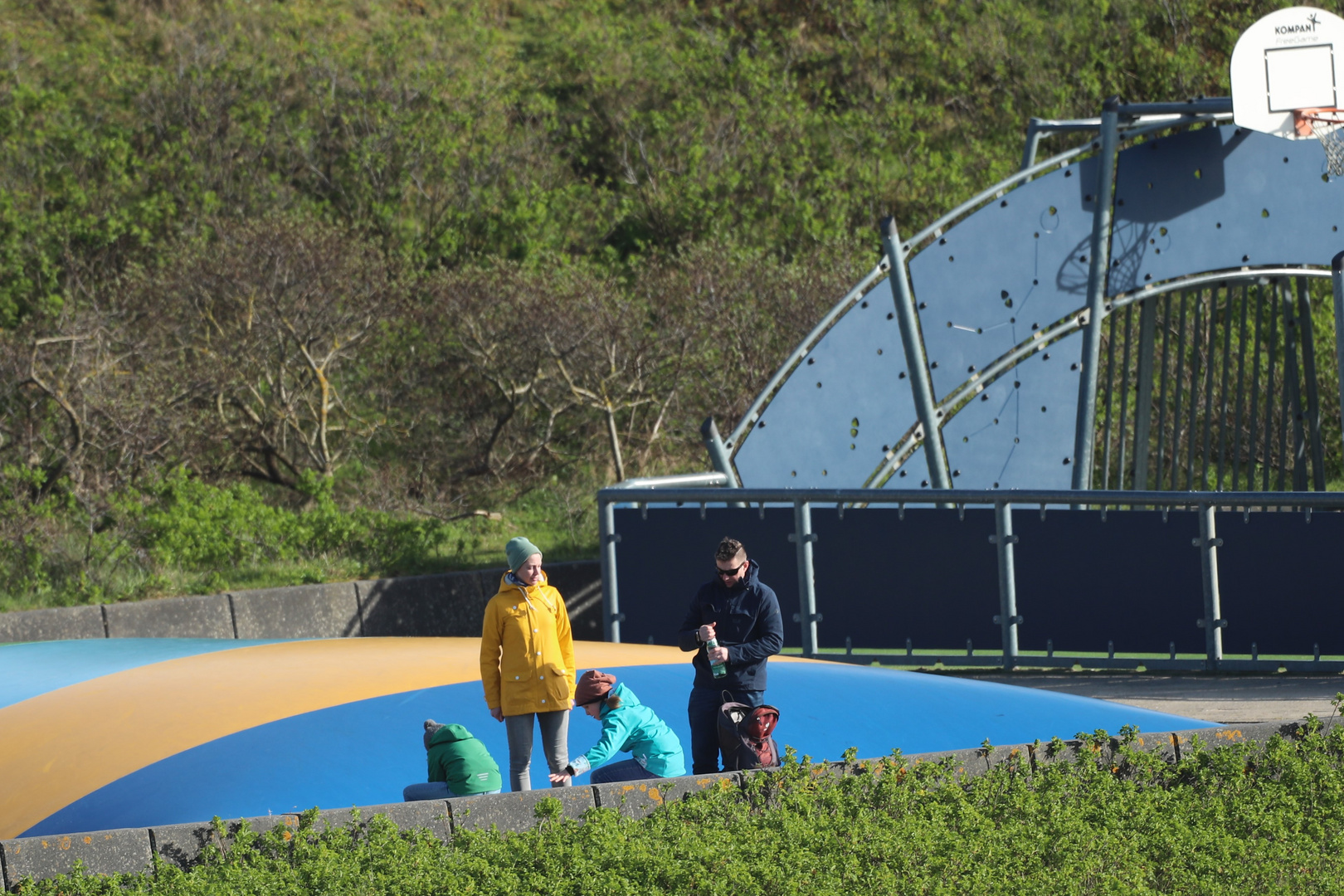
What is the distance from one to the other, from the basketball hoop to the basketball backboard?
0.08 ft

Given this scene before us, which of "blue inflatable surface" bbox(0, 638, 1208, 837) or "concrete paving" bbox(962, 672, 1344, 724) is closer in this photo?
"blue inflatable surface" bbox(0, 638, 1208, 837)

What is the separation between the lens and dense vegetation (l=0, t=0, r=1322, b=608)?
1614 cm

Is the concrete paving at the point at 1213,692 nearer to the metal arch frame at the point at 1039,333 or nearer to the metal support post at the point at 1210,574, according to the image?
the metal support post at the point at 1210,574

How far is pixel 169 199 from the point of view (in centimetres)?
2323

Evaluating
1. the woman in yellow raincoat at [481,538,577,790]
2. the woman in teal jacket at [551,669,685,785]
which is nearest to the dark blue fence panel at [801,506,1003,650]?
the woman in teal jacket at [551,669,685,785]

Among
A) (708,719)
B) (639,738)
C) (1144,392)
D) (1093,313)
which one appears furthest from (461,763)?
(1144,392)

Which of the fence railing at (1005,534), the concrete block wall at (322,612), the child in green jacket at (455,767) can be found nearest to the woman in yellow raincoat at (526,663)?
the child in green jacket at (455,767)

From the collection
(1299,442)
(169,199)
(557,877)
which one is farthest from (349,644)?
(169,199)

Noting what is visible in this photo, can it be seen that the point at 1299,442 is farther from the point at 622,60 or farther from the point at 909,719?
the point at 622,60

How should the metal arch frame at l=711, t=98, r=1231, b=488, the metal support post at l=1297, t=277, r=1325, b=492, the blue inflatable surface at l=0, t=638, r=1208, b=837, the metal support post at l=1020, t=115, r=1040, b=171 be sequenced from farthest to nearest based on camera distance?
the metal support post at l=1020, t=115, r=1040, b=171 < the metal support post at l=1297, t=277, r=1325, b=492 < the metal arch frame at l=711, t=98, r=1231, b=488 < the blue inflatable surface at l=0, t=638, r=1208, b=837

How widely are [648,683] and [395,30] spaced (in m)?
22.6

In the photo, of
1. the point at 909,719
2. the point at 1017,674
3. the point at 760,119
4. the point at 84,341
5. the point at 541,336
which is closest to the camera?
the point at 909,719

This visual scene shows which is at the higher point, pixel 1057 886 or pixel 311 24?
pixel 311 24

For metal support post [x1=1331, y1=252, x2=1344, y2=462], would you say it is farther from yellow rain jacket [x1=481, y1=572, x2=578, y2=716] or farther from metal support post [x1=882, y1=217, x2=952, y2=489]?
yellow rain jacket [x1=481, y1=572, x2=578, y2=716]
